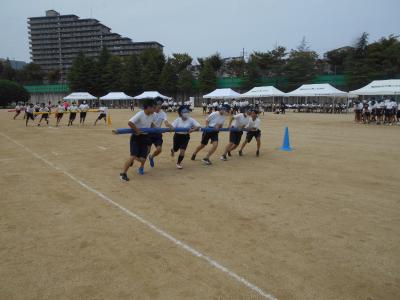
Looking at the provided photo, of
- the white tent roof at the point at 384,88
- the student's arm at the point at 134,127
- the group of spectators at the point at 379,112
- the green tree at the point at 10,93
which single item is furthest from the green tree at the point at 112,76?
the student's arm at the point at 134,127

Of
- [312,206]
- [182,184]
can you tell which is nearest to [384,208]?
[312,206]

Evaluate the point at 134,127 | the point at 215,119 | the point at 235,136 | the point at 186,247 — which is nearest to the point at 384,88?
the point at 235,136

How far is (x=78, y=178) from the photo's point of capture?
7535 millimetres

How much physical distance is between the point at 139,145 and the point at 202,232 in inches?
135

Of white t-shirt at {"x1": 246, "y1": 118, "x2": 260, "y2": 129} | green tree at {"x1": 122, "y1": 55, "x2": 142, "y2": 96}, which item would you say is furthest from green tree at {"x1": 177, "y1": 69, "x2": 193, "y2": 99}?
white t-shirt at {"x1": 246, "y1": 118, "x2": 260, "y2": 129}

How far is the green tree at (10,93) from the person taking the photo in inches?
2350

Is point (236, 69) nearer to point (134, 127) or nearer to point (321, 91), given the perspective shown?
point (321, 91)

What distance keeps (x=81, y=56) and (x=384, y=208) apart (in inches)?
3103

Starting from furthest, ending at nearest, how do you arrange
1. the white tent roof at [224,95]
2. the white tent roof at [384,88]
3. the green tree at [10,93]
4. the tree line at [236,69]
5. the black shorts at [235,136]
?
1. the green tree at [10,93]
2. the tree line at [236,69]
3. the white tent roof at [224,95]
4. the white tent roof at [384,88]
5. the black shorts at [235,136]

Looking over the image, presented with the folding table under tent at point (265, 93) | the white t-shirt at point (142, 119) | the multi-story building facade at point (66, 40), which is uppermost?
the multi-story building facade at point (66, 40)

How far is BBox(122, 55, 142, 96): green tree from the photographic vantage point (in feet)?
230

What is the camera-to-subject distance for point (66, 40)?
13125cm

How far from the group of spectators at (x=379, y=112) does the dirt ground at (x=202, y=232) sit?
15.9 meters

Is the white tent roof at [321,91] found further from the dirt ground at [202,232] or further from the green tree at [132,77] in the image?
the green tree at [132,77]
